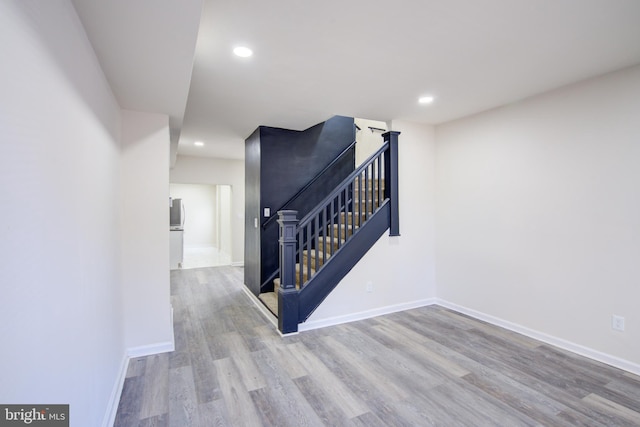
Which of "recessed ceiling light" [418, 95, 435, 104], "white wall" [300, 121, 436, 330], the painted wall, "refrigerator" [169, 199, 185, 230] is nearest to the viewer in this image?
"recessed ceiling light" [418, 95, 435, 104]

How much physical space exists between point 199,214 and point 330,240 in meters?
8.50

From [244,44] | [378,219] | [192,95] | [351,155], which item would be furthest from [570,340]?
[192,95]

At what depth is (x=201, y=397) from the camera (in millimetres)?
2162

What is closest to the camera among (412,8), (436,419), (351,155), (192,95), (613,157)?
(412,8)

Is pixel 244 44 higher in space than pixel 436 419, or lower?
higher

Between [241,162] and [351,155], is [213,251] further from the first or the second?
[351,155]

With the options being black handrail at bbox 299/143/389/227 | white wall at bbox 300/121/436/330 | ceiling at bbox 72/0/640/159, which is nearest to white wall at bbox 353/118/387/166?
white wall at bbox 300/121/436/330

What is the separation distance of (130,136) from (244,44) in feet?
4.63

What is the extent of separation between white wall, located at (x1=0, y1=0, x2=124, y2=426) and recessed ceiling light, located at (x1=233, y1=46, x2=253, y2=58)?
87 centimetres

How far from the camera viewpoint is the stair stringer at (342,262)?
3359mm

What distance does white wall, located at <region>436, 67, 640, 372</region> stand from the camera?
2.55m

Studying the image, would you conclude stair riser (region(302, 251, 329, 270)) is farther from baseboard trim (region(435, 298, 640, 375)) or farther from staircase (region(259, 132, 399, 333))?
baseboard trim (region(435, 298, 640, 375))

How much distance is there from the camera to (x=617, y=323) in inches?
101

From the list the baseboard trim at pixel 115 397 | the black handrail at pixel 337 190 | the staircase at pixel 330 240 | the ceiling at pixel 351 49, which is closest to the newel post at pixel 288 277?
the staircase at pixel 330 240
